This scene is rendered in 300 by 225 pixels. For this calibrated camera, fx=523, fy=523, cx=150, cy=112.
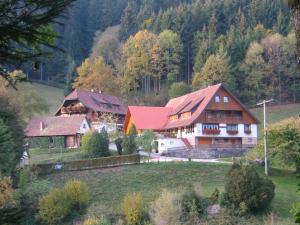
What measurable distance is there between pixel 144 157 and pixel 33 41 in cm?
4265

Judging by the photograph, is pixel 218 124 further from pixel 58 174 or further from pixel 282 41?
pixel 282 41

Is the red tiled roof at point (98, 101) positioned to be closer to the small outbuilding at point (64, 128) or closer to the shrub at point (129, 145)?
the small outbuilding at point (64, 128)

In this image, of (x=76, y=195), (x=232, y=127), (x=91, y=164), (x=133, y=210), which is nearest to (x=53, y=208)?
(x=76, y=195)

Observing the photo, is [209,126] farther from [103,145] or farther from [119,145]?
[103,145]

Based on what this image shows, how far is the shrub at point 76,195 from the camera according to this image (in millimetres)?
31234

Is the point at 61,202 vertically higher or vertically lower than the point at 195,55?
lower

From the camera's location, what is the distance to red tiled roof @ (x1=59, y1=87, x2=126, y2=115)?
64250 mm

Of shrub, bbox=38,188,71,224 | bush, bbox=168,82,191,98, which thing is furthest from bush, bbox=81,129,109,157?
bush, bbox=168,82,191,98

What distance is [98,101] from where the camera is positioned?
215ft

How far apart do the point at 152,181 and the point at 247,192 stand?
338 inches

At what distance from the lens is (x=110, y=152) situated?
47781 mm

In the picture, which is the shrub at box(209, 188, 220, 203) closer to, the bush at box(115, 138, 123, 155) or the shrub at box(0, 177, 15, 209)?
the shrub at box(0, 177, 15, 209)

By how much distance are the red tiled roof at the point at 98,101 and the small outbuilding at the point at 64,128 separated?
4.27 m

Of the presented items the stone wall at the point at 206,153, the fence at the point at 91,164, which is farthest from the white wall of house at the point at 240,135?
the fence at the point at 91,164
